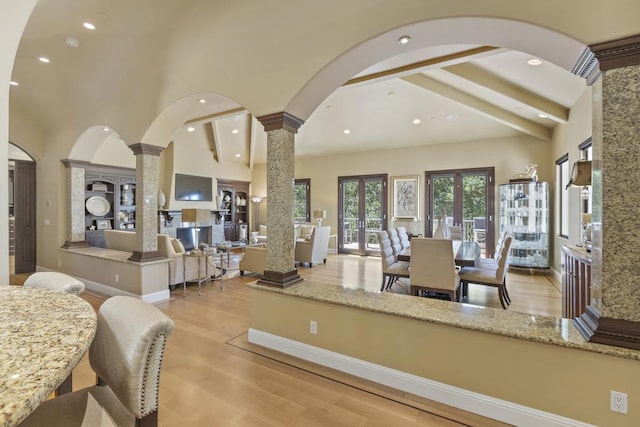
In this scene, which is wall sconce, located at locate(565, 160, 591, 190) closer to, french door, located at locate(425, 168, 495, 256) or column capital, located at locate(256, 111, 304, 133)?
column capital, located at locate(256, 111, 304, 133)

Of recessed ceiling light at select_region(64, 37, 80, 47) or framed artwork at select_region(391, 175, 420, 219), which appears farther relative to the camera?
framed artwork at select_region(391, 175, 420, 219)

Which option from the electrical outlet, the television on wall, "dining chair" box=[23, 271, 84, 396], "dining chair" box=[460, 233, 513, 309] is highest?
the television on wall

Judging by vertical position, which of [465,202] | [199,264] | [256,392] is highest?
[465,202]

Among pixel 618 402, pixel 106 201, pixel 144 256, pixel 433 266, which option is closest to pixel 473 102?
pixel 433 266

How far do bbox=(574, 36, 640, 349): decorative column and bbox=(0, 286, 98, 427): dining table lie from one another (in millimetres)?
2467

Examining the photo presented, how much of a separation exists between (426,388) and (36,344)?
230 centimetres

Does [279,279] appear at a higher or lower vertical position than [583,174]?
lower

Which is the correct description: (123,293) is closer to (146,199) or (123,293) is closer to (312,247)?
(146,199)

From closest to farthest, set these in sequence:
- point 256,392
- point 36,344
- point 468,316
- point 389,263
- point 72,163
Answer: point 36,344
point 468,316
point 256,392
point 389,263
point 72,163

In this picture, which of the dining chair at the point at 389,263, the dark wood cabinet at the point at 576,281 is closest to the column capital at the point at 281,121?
the dining chair at the point at 389,263

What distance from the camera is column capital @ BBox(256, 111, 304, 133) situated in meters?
2.98

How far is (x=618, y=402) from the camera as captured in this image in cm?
174

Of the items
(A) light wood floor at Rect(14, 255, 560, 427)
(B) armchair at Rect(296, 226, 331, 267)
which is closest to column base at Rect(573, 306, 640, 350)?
(A) light wood floor at Rect(14, 255, 560, 427)

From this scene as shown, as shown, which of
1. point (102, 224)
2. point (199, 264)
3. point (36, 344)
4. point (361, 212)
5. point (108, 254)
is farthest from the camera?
point (361, 212)
